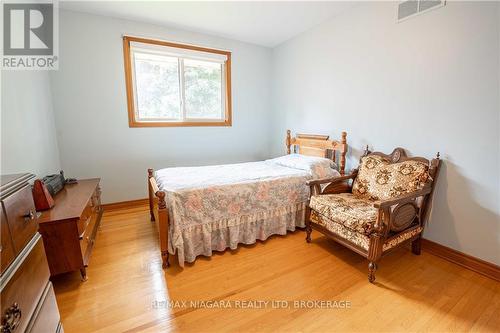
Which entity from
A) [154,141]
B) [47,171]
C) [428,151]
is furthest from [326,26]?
[47,171]

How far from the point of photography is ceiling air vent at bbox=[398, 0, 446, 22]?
2047 millimetres

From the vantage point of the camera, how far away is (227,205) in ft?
7.30

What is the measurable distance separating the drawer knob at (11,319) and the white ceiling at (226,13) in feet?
10.0

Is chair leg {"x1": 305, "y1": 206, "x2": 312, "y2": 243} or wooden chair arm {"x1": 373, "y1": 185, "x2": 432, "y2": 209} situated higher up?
wooden chair arm {"x1": 373, "y1": 185, "x2": 432, "y2": 209}

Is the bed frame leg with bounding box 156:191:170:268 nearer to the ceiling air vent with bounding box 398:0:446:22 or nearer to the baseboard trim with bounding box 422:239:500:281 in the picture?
the baseboard trim with bounding box 422:239:500:281

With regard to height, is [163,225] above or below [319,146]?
below

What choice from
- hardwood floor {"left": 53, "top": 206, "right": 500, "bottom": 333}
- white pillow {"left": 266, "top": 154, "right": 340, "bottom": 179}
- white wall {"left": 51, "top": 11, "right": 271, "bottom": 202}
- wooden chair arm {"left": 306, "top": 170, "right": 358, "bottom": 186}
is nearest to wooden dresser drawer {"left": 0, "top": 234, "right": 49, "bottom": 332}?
hardwood floor {"left": 53, "top": 206, "right": 500, "bottom": 333}

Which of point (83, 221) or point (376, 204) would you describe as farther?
point (83, 221)

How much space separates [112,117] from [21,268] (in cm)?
283

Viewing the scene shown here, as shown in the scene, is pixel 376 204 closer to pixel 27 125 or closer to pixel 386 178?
pixel 386 178

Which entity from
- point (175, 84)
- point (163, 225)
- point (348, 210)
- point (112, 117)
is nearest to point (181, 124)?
point (175, 84)

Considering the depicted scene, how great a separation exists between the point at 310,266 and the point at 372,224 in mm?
643

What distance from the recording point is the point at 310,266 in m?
2.03

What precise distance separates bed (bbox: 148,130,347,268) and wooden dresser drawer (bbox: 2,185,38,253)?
992 millimetres
